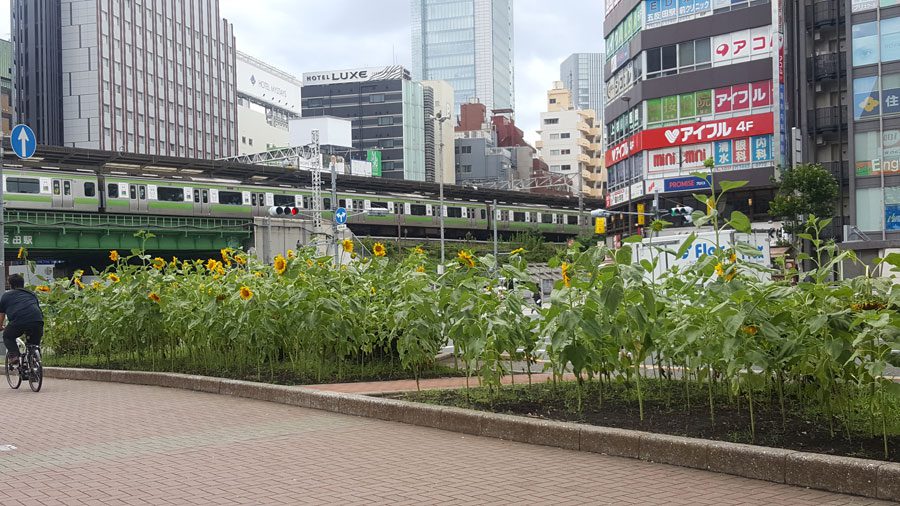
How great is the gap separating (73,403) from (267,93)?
132m

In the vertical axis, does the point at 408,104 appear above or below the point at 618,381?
above

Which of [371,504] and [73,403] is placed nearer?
[371,504]

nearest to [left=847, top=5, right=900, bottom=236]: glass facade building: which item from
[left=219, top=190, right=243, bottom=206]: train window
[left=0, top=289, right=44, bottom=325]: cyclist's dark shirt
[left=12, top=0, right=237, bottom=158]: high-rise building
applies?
[left=219, top=190, right=243, bottom=206]: train window

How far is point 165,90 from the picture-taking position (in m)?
113

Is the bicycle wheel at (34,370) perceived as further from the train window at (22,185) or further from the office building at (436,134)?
the office building at (436,134)

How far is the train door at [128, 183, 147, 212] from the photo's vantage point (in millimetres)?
44969

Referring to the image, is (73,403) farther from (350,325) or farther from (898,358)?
(898,358)

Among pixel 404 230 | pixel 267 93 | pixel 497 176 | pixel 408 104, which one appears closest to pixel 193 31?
pixel 267 93

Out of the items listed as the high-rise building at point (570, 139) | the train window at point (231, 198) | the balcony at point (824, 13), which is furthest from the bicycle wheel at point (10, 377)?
the high-rise building at point (570, 139)

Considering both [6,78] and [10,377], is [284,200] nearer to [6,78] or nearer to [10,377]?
[10,377]

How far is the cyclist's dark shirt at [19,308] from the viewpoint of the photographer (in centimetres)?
1315

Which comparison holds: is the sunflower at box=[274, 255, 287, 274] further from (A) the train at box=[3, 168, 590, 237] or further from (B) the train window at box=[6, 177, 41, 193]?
(B) the train window at box=[6, 177, 41, 193]

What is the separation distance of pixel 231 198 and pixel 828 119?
1265 inches

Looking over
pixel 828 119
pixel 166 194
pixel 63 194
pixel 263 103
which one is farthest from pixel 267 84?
pixel 828 119
